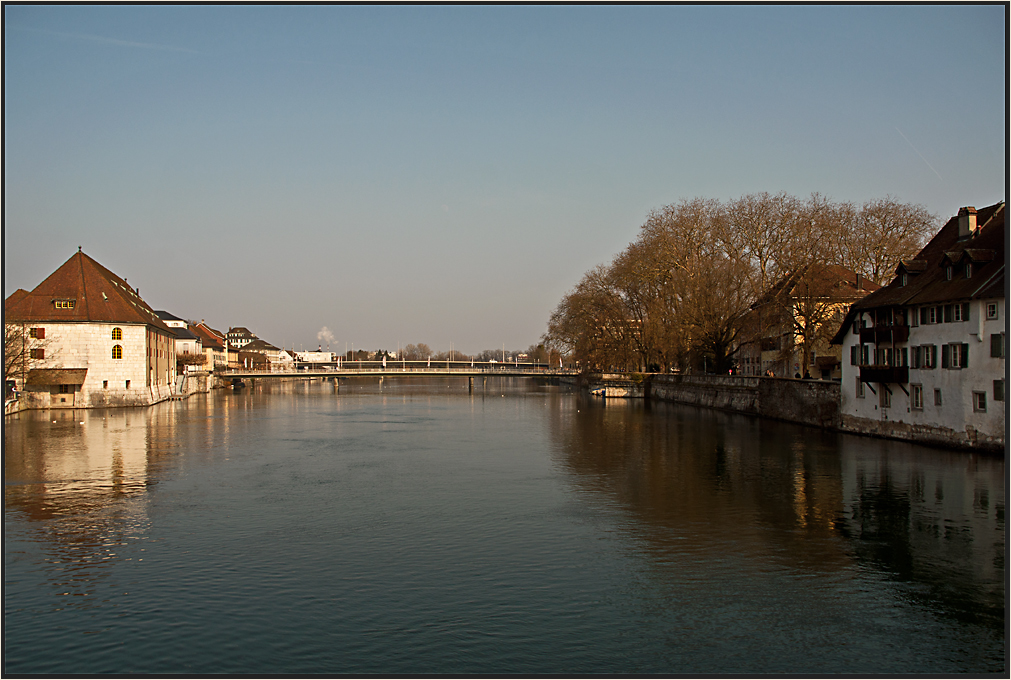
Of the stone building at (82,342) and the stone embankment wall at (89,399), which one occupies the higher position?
the stone building at (82,342)

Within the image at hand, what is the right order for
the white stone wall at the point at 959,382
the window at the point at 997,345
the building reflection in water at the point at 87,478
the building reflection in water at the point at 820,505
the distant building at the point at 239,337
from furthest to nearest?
1. the distant building at the point at 239,337
2. the white stone wall at the point at 959,382
3. the window at the point at 997,345
4. the building reflection in water at the point at 87,478
5. the building reflection in water at the point at 820,505

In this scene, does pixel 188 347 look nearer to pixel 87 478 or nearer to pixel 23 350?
pixel 23 350

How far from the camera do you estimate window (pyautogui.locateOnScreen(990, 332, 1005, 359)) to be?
96.1ft

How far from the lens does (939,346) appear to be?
3322 centimetres

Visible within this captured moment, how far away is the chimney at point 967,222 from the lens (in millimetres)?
38219

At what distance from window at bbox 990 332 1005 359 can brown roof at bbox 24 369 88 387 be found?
54.7 metres

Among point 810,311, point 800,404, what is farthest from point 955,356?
point 810,311

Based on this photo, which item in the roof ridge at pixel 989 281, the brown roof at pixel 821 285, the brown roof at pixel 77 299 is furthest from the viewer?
the brown roof at pixel 77 299

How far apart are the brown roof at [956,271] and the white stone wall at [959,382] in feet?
2.75

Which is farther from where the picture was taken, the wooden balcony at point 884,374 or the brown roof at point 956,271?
the wooden balcony at point 884,374

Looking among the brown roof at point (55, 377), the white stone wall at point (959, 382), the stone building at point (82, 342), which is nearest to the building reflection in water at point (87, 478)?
the brown roof at point (55, 377)

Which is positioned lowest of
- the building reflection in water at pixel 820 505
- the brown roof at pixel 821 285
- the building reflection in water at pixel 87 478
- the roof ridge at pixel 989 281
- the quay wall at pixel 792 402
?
the building reflection in water at pixel 820 505

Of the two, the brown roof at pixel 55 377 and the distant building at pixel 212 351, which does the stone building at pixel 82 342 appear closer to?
the brown roof at pixel 55 377

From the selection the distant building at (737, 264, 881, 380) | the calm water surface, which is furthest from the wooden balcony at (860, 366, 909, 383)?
the distant building at (737, 264, 881, 380)
